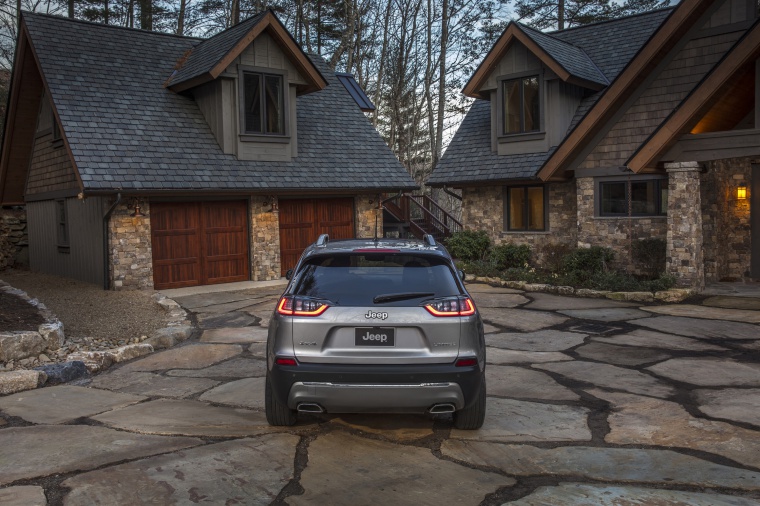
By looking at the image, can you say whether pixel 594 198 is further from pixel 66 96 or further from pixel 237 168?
pixel 66 96

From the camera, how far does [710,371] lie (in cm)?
782

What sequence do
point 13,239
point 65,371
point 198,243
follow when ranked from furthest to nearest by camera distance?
point 13,239, point 198,243, point 65,371

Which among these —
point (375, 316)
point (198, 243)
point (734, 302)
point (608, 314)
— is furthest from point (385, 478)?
point (198, 243)

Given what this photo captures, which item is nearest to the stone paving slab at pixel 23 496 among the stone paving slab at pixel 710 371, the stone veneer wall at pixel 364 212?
the stone paving slab at pixel 710 371

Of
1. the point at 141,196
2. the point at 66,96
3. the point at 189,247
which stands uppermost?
the point at 66,96

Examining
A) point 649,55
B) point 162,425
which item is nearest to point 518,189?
point 649,55

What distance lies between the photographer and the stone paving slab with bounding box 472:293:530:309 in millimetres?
13219

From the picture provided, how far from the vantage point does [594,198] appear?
1680cm

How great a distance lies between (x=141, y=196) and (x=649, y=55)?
38.0 feet

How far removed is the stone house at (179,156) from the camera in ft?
51.4

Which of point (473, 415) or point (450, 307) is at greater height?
point (450, 307)

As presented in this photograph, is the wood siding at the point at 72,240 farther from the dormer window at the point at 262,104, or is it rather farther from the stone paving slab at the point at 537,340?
the stone paving slab at the point at 537,340

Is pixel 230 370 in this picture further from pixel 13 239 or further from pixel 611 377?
pixel 13 239

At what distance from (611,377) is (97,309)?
948 cm
